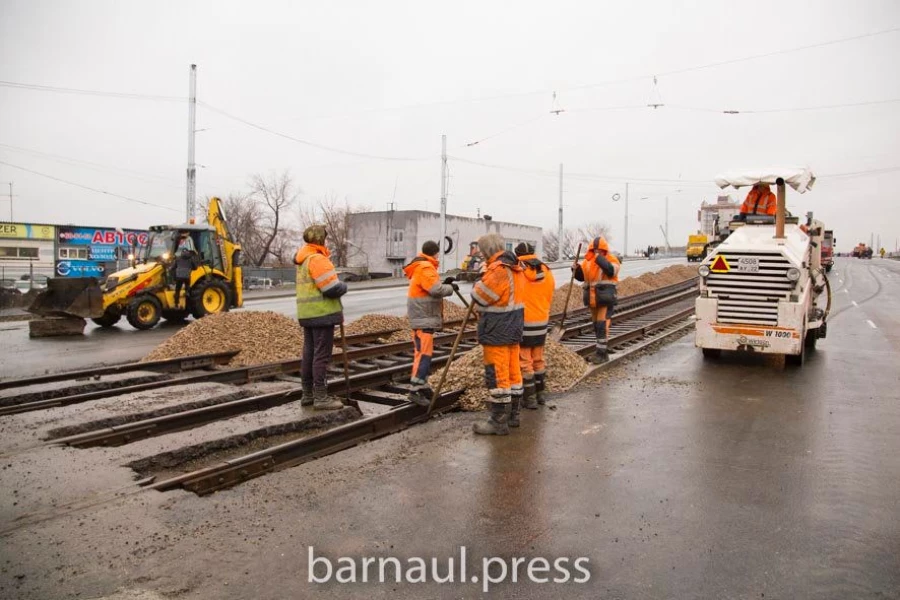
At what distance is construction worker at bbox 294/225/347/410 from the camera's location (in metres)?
7.00

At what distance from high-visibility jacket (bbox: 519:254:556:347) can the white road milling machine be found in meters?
3.79

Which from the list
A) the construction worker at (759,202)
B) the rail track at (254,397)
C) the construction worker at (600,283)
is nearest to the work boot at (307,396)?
the rail track at (254,397)

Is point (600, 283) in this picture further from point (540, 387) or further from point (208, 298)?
point (208, 298)

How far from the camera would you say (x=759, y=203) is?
37.9 ft

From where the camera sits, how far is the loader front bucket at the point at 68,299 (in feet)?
48.8

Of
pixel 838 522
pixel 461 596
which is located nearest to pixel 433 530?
pixel 461 596

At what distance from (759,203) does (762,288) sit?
7.47ft

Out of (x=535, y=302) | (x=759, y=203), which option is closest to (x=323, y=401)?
(x=535, y=302)

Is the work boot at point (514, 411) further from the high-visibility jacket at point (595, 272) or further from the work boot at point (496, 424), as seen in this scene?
the high-visibility jacket at point (595, 272)

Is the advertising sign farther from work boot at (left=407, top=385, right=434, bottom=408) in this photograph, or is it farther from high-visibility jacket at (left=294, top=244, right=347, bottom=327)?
work boot at (left=407, top=385, right=434, bottom=408)

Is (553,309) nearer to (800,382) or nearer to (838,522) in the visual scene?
(800,382)

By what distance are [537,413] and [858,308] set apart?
19820 mm

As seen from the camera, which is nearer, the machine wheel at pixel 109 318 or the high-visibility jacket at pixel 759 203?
the high-visibility jacket at pixel 759 203

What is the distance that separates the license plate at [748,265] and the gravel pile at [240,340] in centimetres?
726
